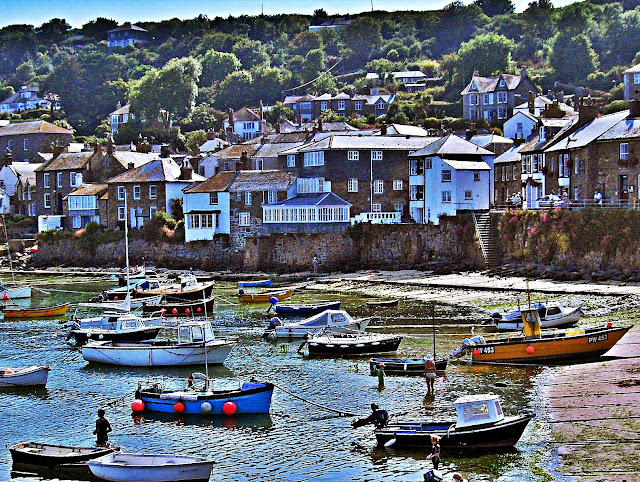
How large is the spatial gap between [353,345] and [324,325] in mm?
5153

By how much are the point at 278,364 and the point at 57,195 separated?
73.9m

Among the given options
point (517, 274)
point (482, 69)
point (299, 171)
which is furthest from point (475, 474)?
point (482, 69)

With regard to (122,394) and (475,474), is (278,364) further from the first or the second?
(475,474)

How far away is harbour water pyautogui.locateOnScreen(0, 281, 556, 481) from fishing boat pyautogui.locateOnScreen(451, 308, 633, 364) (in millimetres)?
807

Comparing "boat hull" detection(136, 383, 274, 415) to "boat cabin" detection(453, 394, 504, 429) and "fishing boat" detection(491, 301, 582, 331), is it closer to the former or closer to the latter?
"boat cabin" detection(453, 394, 504, 429)

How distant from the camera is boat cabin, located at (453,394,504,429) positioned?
30.5m

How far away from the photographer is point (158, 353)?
45.6m

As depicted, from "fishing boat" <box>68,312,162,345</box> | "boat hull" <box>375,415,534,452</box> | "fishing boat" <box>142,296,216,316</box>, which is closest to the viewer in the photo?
"boat hull" <box>375,415,534,452</box>

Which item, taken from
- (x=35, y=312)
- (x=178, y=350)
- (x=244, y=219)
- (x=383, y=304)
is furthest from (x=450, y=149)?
(x=178, y=350)

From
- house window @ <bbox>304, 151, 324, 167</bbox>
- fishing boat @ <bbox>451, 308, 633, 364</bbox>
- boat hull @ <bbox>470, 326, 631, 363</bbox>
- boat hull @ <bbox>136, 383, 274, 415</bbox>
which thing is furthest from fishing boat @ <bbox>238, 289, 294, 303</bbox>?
boat hull @ <bbox>136, 383, 274, 415</bbox>


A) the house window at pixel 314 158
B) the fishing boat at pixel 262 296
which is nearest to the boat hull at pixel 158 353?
the fishing boat at pixel 262 296

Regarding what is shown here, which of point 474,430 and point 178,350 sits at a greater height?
point 178,350

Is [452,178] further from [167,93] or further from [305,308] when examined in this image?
[167,93]

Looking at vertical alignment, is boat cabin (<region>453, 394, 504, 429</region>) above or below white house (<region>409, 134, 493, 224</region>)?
below
